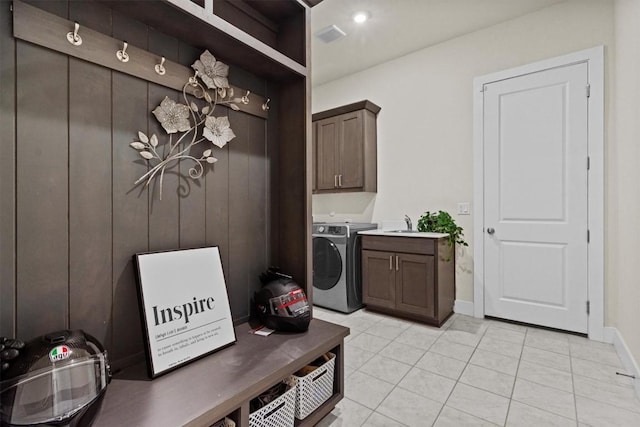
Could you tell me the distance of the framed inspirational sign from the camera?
3.72ft

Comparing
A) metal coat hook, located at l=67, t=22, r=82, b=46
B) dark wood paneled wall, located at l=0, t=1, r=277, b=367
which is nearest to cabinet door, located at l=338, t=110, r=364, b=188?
dark wood paneled wall, located at l=0, t=1, r=277, b=367

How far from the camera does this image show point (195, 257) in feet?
4.43

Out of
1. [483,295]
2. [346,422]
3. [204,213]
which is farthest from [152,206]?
[483,295]

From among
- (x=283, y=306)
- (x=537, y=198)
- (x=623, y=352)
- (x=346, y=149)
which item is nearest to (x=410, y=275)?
(x=537, y=198)

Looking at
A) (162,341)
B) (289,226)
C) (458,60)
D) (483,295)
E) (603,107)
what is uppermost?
(458,60)

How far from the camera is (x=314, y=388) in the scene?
1.41 metres

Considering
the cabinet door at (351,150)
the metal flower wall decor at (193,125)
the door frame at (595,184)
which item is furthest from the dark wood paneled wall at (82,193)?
the door frame at (595,184)

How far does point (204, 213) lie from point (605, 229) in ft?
9.84

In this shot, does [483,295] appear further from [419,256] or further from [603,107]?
[603,107]

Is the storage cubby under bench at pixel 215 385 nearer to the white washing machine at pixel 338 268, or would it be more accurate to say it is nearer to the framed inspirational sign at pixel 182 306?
the framed inspirational sign at pixel 182 306

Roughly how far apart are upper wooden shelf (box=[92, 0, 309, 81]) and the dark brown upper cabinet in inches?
73.3

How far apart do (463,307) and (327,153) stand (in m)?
2.30

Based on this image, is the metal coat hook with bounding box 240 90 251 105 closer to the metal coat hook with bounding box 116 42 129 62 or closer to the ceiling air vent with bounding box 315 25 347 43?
the metal coat hook with bounding box 116 42 129 62

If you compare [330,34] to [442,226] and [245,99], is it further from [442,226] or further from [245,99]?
[442,226]
